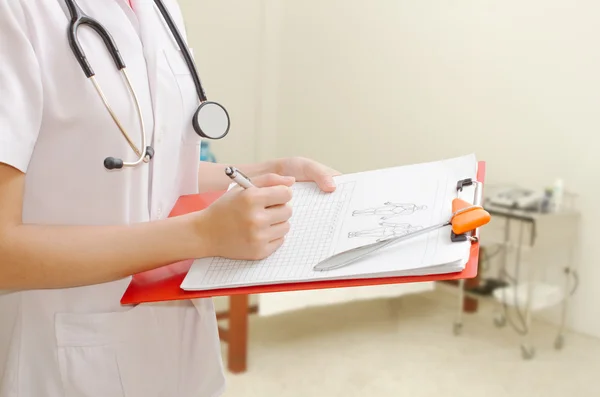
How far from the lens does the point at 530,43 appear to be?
102 inches

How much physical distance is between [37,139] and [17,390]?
29 cm

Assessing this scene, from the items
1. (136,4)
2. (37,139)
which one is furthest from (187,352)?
(136,4)

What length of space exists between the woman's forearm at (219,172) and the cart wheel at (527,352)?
1884 millimetres

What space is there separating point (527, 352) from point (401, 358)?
497 mm

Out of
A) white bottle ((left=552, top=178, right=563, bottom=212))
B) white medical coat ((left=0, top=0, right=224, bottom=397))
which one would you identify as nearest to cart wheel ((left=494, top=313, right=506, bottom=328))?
white bottle ((left=552, top=178, right=563, bottom=212))

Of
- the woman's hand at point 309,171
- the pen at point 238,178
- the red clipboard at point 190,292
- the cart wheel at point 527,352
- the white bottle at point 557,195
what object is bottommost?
the cart wheel at point 527,352

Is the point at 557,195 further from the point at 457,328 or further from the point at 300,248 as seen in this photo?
the point at 300,248

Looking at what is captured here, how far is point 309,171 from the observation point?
89 centimetres

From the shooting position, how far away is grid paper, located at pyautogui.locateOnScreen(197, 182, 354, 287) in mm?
657

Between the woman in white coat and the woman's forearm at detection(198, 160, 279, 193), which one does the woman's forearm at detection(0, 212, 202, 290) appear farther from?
the woman's forearm at detection(198, 160, 279, 193)

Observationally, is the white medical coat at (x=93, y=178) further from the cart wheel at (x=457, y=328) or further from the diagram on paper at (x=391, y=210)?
the cart wheel at (x=457, y=328)

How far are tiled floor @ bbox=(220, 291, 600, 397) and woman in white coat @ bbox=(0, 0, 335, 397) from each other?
1.51 m

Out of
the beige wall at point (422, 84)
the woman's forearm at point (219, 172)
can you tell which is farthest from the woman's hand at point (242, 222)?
the beige wall at point (422, 84)

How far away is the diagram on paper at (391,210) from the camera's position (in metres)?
0.77
